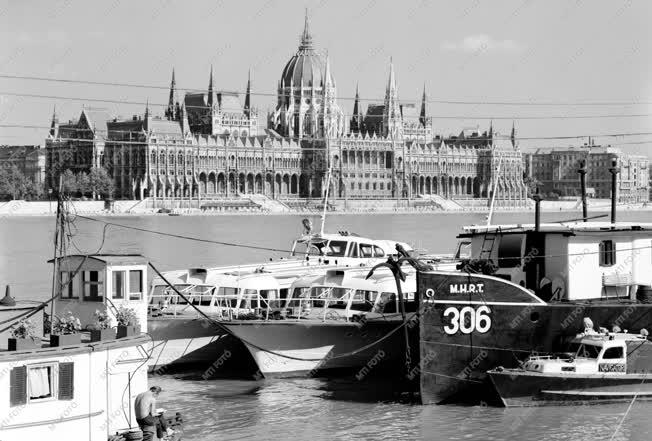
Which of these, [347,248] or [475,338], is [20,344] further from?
[347,248]

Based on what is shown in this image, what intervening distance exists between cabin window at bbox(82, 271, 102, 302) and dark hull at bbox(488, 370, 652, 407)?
6888 mm

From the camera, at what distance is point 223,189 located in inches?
7347

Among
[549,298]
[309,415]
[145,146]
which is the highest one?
[145,146]

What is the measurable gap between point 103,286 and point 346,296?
7066 millimetres

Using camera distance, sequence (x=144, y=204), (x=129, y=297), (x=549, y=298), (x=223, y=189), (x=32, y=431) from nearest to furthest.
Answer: (x=32, y=431) → (x=129, y=297) → (x=549, y=298) → (x=144, y=204) → (x=223, y=189)

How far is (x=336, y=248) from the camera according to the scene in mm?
34094

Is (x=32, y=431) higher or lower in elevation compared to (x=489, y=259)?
lower

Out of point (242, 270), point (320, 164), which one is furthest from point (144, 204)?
point (242, 270)

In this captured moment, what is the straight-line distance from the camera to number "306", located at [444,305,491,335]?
23234 mm

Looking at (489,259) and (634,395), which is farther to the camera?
(489,259)

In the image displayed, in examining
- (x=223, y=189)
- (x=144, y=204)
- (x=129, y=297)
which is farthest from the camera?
(x=223, y=189)

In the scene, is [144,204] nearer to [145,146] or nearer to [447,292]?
[145,146]

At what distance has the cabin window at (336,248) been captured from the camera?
111 ft

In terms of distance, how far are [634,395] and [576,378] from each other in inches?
50.3
